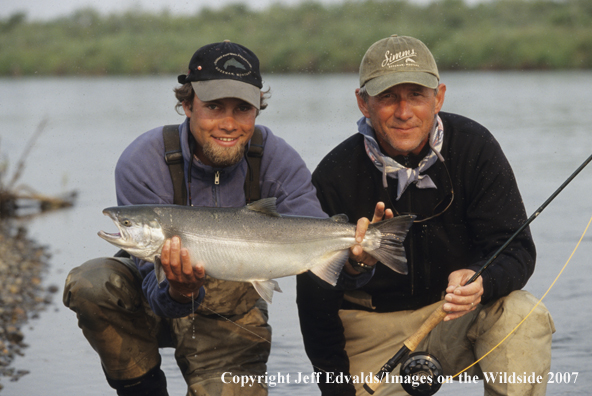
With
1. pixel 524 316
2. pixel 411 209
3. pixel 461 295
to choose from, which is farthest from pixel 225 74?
pixel 524 316

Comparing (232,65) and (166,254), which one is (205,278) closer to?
(166,254)

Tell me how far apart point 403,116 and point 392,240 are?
76cm

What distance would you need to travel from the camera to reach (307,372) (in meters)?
4.88

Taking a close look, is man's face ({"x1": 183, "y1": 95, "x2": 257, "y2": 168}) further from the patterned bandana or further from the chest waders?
the patterned bandana

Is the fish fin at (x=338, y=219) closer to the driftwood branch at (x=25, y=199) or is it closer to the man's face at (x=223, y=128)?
the man's face at (x=223, y=128)

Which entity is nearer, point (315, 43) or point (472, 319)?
point (472, 319)

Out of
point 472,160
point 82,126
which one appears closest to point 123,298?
point 472,160

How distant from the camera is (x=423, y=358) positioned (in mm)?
3719

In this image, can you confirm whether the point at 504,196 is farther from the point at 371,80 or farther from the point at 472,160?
the point at 371,80

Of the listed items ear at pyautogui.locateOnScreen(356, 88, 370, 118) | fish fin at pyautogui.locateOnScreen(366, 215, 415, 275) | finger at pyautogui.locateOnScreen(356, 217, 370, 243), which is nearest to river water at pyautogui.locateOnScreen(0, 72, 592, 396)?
fish fin at pyautogui.locateOnScreen(366, 215, 415, 275)

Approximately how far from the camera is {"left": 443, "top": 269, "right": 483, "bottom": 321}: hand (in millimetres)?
3424

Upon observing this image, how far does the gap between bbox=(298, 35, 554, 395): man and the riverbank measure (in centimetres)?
214

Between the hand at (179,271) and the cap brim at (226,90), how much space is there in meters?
0.83

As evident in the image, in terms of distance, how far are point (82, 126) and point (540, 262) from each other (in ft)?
54.1
